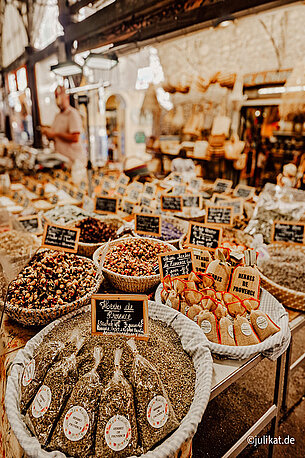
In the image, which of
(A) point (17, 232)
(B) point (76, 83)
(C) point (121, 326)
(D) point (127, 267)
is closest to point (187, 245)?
(D) point (127, 267)

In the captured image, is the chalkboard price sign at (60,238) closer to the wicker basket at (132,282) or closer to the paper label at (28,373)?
the wicker basket at (132,282)

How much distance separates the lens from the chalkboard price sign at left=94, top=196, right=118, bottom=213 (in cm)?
295

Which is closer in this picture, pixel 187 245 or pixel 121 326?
pixel 121 326

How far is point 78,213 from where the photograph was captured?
305 centimetres

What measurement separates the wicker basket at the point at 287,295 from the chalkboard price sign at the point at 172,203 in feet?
4.05

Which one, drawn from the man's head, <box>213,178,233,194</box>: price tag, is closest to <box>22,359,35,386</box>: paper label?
<box>213,178,233,194</box>: price tag

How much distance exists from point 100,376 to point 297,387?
2.00 m

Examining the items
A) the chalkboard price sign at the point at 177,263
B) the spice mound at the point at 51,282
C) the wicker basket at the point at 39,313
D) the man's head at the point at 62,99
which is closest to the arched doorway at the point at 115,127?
the man's head at the point at 62,99

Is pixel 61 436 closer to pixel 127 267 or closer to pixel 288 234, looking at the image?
pixel 127 267

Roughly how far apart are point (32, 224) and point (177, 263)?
5.00 feet

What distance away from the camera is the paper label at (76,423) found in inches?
38.7

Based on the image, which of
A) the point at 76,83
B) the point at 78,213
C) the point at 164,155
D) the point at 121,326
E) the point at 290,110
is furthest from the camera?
the point at 164,155

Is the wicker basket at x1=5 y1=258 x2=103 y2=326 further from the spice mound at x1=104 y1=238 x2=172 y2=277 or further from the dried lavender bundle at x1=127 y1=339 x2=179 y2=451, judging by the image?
the dried lavender bundle at x1=127 y1=339 x2=179 y2=451

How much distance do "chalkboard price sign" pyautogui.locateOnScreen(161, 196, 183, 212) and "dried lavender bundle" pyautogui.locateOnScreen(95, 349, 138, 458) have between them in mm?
2087
